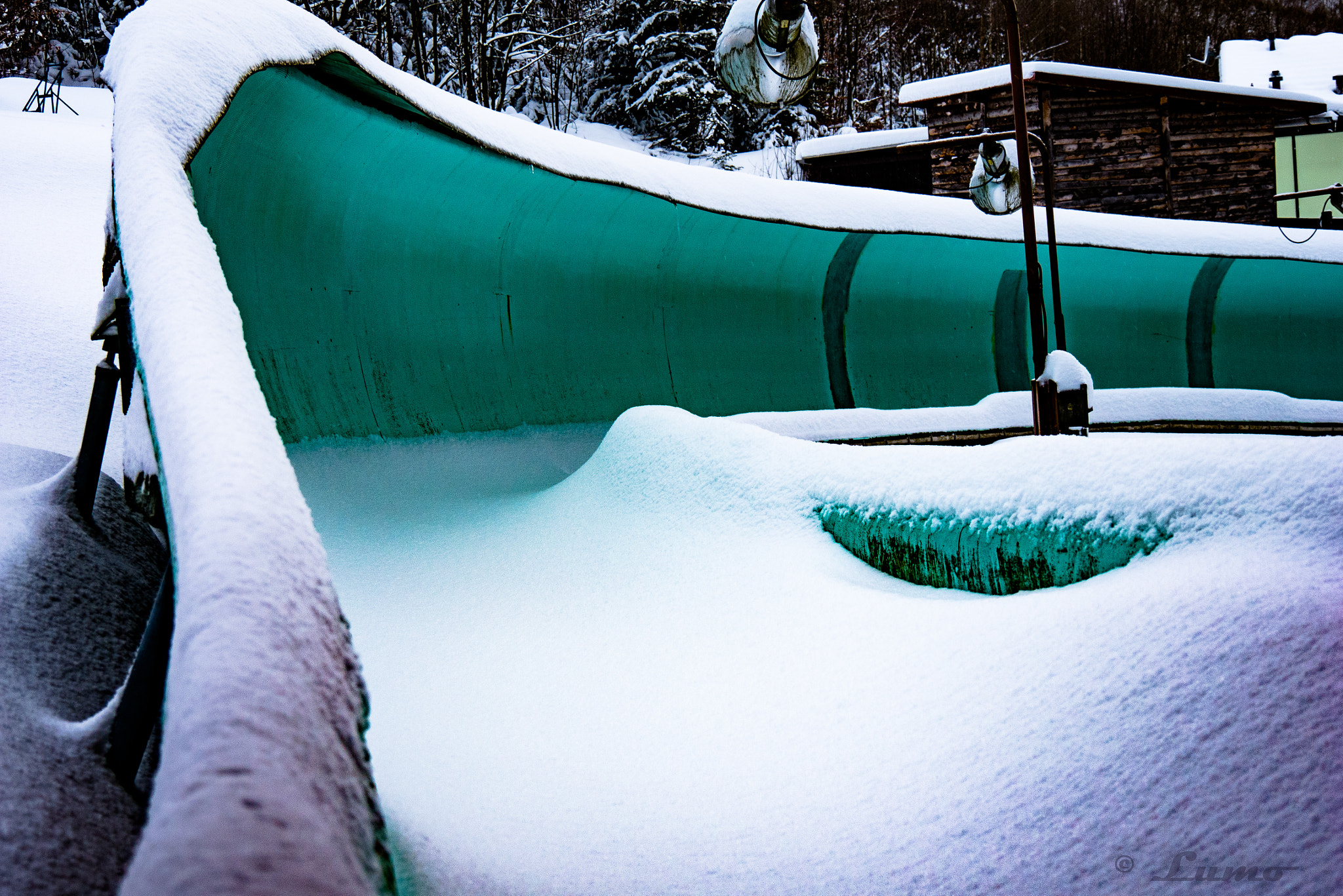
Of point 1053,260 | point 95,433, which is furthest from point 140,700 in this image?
point 1053,260

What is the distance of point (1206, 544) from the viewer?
1.74 metres

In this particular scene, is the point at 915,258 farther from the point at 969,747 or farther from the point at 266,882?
the point at 266,882

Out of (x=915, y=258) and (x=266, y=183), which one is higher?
(x=266, y=183)

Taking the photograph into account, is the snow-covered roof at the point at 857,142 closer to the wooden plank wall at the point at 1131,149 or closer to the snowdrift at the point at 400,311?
the wooden plank wall at the point at 1131,149

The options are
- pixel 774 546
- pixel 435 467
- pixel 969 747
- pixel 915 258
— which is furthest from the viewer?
pixel 915 258

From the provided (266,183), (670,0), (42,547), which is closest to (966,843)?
(42,547)

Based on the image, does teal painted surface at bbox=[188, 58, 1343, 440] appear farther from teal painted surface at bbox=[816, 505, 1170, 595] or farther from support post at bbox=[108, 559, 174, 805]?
support post at bbox=[108, 559, 174, 805]

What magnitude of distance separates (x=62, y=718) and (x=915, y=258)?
19.6 feet

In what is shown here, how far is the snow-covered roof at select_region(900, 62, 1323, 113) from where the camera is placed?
1284cm

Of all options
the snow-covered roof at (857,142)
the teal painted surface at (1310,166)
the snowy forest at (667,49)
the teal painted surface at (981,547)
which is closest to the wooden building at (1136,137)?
the snow-covered roof at (857,142)

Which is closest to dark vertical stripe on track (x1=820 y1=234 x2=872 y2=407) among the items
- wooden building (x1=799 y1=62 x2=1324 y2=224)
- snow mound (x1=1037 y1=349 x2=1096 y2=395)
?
snow mound (x1=1037 y1=349 x2=1096 y2=395)

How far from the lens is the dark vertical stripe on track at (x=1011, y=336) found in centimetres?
688

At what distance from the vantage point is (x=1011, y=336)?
6.95 m

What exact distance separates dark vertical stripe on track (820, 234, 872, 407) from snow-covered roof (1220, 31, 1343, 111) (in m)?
19.4
